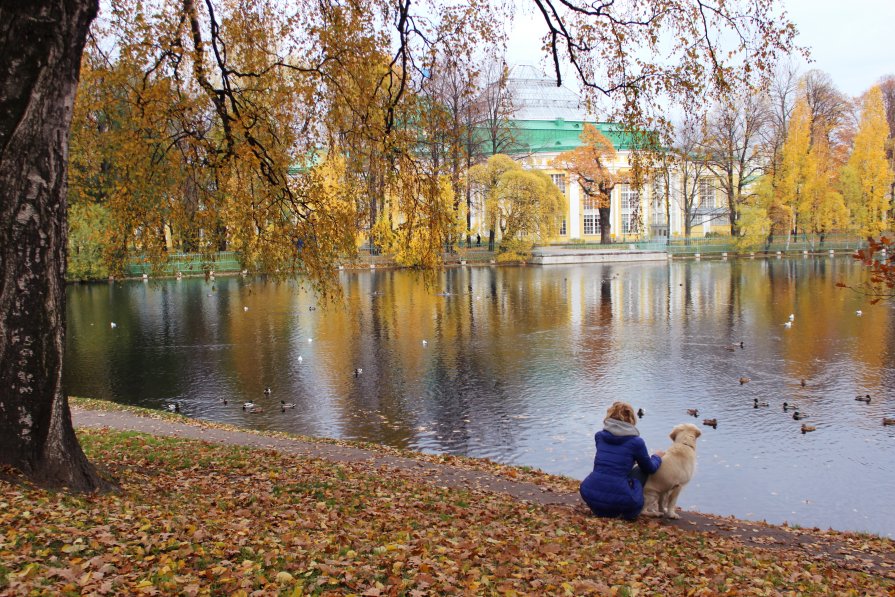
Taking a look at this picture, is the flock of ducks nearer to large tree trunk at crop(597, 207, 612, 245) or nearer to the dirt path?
the dirt path

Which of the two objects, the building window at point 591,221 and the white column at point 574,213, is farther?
the building window at point 591,221

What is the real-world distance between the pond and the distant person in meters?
3.38

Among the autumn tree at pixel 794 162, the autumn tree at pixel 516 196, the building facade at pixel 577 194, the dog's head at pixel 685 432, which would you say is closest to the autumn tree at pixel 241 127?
the dog's head at pixel 685 432

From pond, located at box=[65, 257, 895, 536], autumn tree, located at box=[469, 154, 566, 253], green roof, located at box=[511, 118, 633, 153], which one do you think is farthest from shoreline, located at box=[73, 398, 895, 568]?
green roof, located at box=[511, 118, 633, 153]

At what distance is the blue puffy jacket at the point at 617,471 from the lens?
6820 millimetres

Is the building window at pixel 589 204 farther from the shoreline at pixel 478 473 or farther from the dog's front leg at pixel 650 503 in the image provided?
the dog's front leg at pixel 650 503

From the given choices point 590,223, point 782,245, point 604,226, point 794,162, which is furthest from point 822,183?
point 590,223

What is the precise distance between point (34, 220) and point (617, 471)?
18.9ft

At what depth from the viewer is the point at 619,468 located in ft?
22.9

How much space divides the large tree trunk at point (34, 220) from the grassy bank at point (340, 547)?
0.47m

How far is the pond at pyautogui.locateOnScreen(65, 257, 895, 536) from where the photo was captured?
1172cm

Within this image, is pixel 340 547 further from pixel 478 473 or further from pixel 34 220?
pixel 478 473

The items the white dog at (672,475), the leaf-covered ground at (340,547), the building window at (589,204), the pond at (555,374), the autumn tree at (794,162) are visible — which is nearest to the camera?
the leaf-covered ground at (340,547)

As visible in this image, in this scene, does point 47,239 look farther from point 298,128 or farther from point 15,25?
point 298,128
